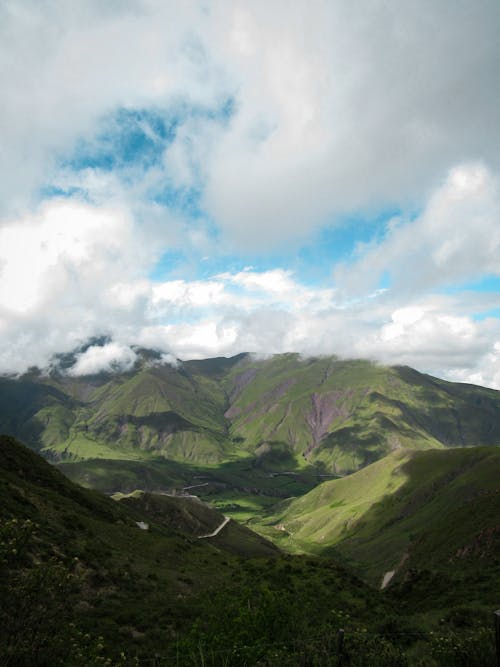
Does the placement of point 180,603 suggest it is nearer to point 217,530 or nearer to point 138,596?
point 138,596

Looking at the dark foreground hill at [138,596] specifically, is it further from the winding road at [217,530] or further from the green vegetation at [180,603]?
the winding road at [217,530]

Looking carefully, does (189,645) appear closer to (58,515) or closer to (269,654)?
(269,654)

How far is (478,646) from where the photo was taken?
51.8ft

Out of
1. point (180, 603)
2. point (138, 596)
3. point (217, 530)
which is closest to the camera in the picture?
point (180, 603)

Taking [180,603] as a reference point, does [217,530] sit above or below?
below

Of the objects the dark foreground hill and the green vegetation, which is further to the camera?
the green vegetation

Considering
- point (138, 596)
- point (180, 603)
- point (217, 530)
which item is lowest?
point (217, 530)

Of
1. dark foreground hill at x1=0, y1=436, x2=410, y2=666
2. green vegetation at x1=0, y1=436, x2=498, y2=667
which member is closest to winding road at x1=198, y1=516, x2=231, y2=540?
dark foreground hill at x1=0, y1=436, x2=410, y2=666

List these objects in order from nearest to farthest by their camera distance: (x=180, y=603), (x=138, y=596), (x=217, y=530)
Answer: (x=180, y=603) < (x=138, y=596) < (x=217, y=530)

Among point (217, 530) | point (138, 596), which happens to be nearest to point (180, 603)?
point (138, 596)

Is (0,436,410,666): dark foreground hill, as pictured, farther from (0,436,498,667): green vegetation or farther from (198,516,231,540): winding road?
(198,516,231,540): winding road

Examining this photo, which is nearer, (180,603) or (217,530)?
(180,603)

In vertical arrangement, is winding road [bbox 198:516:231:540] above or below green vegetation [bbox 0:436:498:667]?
below

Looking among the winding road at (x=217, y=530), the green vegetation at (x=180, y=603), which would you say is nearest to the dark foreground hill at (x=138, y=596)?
the green vegetation at (x=180, y=603)
